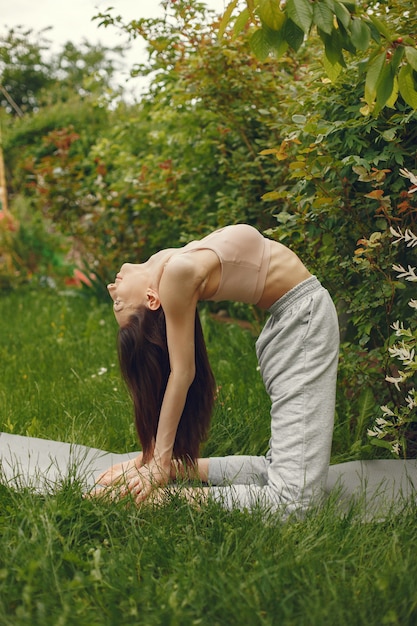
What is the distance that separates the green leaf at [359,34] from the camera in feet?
5.90

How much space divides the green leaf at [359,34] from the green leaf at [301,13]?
14 cm

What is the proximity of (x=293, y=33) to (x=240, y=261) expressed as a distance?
0.83m

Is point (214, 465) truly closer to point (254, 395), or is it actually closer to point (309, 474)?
point (309, 474)

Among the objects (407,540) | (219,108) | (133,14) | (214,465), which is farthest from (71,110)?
(407,540)

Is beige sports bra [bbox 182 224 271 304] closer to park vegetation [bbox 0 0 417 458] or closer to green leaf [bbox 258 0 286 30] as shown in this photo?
park vegetation [bbox 0 0 417 458]

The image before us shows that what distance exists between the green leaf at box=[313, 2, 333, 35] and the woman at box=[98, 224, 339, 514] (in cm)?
88

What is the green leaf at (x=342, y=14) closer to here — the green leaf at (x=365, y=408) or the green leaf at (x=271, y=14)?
the green leaf at (x=271, y=14)

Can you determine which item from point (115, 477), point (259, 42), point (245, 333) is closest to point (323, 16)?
point (259, 42)

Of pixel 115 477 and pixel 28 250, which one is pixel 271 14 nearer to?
pixel 115 477

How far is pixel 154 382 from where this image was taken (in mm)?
2615

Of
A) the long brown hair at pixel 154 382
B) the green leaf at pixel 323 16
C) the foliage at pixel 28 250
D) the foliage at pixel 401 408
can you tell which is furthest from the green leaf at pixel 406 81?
the foliage at pixel 28 250

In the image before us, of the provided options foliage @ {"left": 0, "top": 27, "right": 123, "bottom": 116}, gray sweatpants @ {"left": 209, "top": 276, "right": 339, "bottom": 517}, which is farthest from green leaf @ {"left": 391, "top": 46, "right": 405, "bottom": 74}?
foliage @ {"left": 0, "top": 27, "right": 123, "bottom": 116}

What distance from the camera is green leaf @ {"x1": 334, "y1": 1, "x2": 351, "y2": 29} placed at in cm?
175

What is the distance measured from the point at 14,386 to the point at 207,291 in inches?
71.5
